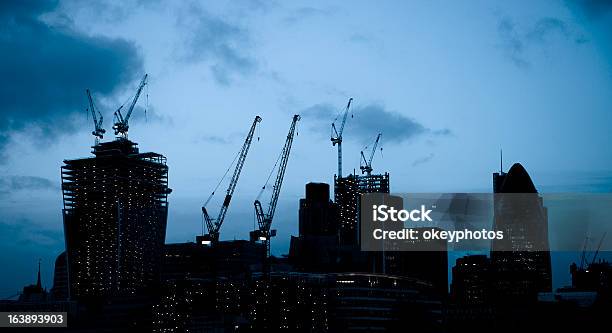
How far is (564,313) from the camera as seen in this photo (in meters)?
179

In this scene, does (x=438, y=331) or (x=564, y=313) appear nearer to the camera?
(x=438, y=331)

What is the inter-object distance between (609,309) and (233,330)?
314ft

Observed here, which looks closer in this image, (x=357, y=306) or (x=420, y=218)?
(x=420, y=218)

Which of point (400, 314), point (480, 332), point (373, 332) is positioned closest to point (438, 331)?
point (400, 314)

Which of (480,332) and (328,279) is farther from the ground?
(328,279)

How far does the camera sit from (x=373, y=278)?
19675 cm

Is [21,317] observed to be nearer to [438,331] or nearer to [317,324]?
[317,324]

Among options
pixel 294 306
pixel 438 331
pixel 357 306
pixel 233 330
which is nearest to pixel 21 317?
pixel 233 330

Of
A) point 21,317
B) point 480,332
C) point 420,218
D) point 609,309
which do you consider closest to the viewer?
point 420,218

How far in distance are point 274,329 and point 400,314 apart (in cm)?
4359

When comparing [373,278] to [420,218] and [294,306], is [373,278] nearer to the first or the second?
[294,306]

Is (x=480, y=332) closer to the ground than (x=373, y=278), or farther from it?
closer to the ground

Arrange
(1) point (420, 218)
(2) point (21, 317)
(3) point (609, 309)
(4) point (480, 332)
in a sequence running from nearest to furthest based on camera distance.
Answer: (1) point (420, 218) < (3) point (609, 309) < (2) point (21, 317) < (4) point (480, 332)

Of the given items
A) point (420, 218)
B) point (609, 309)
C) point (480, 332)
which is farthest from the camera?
point (480, 332)
